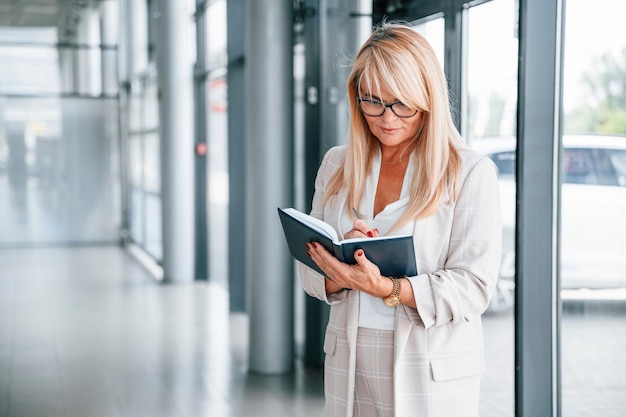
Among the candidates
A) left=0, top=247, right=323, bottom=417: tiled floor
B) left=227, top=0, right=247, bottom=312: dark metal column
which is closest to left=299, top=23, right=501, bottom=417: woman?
left=0, top=247, right=323, bottom=417: tiled floor

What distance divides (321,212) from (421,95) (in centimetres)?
43

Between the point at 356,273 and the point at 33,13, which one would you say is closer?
the point at 356,273

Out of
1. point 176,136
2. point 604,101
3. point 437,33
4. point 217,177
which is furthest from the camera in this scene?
point 217,177

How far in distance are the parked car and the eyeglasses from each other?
1379 millimetres

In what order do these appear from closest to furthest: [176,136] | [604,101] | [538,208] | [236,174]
A: [604,101] → [538,208] → [236,174] → [176,136]

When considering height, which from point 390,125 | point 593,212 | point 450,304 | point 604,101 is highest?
point 604,101

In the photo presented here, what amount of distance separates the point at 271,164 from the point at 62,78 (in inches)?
384

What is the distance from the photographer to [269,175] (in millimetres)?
5656

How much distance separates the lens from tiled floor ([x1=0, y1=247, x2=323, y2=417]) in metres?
5.06

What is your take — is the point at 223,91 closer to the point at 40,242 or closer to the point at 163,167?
the point at 163,167

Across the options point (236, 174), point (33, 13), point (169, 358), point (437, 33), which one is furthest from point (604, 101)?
point (33, 13)

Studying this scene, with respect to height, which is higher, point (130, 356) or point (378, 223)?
point (378, 223)

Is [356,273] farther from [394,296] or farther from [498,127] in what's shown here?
[498,127]

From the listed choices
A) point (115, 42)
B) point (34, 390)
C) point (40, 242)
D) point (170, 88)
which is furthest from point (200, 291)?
point (115, 42)
